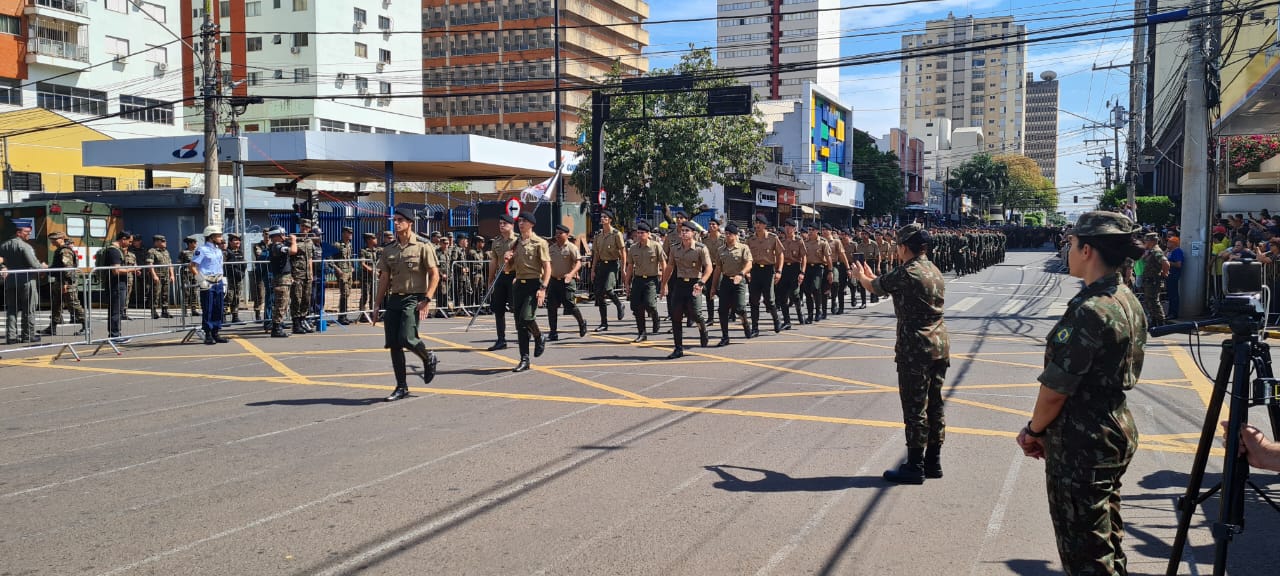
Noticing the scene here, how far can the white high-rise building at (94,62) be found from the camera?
45.0 meters

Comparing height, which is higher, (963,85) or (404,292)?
(963,85)

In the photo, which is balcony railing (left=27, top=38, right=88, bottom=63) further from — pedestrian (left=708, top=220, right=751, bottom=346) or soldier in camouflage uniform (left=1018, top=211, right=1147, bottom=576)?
soldier in camouflage uniform (left=1018, top=211, right=1147, bottom=576)

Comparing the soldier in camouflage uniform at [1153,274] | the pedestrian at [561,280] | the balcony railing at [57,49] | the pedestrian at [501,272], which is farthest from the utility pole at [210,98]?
the balcony railing at [57,49]

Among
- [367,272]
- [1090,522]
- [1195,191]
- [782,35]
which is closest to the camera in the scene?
[1090,522]

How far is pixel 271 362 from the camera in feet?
39.7

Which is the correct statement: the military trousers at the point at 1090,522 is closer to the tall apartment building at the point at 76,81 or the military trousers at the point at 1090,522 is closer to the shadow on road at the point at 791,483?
the shadow on road at the point at 791,483

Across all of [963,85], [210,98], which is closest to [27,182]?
[210,98]

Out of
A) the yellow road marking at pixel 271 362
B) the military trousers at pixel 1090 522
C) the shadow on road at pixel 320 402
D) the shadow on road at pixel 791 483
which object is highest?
the military trousers at pixel 1090 522

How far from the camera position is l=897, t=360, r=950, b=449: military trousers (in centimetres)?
612

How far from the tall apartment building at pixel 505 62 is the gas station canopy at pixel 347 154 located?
4394 cm

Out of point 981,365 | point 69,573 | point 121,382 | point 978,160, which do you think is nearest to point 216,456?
point 69,573

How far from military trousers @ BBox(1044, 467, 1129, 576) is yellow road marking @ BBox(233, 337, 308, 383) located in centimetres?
864

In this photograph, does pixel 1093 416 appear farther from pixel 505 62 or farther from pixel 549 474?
pixel 505 62

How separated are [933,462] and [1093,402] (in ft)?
9.19
